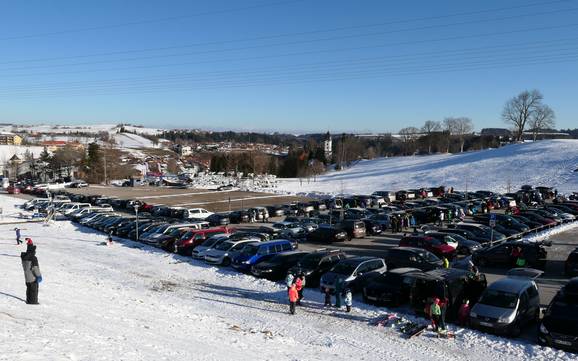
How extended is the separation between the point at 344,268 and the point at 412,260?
3.78m

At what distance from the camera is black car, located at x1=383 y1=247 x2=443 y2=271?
A: 20750mm

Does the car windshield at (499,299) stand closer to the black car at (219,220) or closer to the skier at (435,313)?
the skier at (435,313)

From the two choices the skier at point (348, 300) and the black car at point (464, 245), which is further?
the black car at point (464, 245)

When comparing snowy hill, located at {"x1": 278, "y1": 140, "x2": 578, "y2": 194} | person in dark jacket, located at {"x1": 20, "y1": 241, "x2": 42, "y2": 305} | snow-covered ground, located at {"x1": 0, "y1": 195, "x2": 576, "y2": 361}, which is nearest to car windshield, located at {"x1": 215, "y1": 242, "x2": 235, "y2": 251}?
snow-covered ground, located at {"x1": 0, "y1": 195, "x2": 576, "y2": 361}

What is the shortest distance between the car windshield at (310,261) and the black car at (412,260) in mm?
3225

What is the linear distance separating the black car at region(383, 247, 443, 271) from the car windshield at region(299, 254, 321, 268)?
323 centimetres

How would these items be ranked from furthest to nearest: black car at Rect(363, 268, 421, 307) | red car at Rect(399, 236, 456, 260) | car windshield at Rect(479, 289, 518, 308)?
1. red car at Rect(399, 236, 456, 260)
2. black car at Rect(363, 268, 421, 307)
3. car windshield at Rect(479, 289, 518, 308)

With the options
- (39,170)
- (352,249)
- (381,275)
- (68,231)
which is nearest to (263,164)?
(39,170)

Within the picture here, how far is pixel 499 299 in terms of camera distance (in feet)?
47.2

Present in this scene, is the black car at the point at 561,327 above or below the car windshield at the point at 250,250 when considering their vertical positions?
above

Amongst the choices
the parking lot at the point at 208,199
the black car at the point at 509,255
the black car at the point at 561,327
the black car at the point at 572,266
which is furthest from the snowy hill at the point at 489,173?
the black car at the point at 561,327

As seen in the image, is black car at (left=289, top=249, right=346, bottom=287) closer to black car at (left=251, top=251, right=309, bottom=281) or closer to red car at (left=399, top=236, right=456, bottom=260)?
black car at (left=251, top=251, right=309, bottom=281)

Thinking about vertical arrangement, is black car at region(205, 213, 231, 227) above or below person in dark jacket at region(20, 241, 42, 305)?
below

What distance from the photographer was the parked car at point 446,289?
15203 mm
